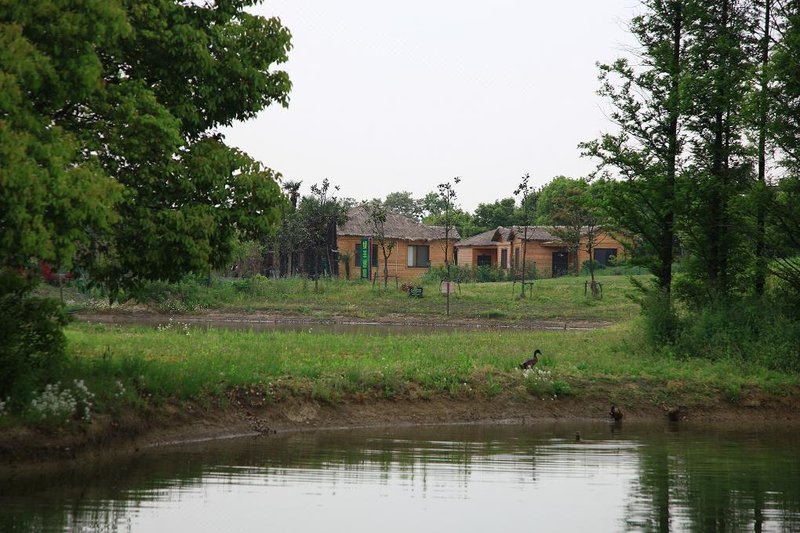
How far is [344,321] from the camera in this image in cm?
5059

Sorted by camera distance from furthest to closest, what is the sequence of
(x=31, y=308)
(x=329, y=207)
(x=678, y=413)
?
(x=329, y=207)
(x=678, y=413)
(x=31, y=308)

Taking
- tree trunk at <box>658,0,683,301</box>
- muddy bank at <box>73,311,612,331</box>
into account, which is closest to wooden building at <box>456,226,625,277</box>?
muddy bank at <box>73,311,612,331</box>

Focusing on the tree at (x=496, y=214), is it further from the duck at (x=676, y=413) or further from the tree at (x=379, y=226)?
the duck at (x=676, y=413)

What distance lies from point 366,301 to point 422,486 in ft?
142

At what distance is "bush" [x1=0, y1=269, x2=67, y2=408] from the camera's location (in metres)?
14.8

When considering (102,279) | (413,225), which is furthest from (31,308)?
(413,225)

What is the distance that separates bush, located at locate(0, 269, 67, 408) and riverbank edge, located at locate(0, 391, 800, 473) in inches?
31.4

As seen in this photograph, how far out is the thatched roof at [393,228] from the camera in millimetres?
73500

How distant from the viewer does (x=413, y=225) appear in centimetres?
7812

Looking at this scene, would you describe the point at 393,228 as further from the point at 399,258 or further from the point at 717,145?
the point at 717,145

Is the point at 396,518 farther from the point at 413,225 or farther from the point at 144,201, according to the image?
the point at 413,225

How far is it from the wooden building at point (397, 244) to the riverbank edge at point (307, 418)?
5073cm

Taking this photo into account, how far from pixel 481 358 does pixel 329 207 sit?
4800 centimetres

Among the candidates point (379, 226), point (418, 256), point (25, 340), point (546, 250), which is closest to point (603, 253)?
point (546, 250)
